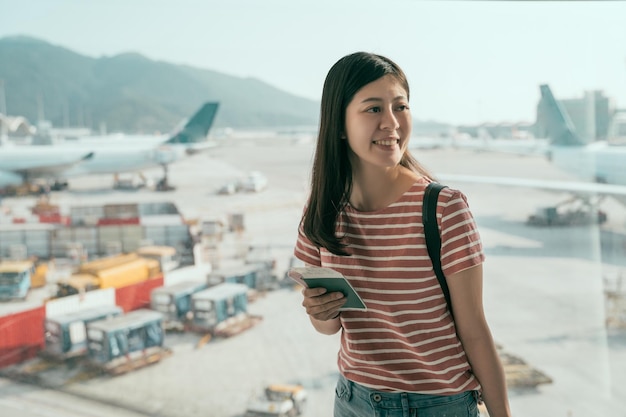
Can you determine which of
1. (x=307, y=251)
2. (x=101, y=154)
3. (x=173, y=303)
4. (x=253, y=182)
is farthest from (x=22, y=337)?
(x=307, y=251)

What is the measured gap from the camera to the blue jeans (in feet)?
2.07

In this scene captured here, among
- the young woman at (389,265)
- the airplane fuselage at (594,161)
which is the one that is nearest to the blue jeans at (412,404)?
the young woman at (389,265)

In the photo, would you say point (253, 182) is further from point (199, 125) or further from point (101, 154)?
point (101, 154)

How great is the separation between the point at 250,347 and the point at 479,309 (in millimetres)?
3269

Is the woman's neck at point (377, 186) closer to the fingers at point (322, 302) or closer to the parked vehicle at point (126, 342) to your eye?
the fingers at point (322, 302)

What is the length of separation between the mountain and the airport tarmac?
0.26 metres

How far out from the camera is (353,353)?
0.67m

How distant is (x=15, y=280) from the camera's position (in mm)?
3535

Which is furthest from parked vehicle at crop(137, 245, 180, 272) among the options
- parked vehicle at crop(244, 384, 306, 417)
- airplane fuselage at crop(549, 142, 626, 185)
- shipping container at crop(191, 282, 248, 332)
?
airplane fuselage at crop(549, 142, 626, 185)

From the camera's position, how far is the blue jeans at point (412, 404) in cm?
63

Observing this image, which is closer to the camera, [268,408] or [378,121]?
[378,121]

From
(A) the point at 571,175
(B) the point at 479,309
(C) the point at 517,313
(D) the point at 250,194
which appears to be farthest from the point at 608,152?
(B) the point at 479,309

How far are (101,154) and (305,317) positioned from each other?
6.22ft

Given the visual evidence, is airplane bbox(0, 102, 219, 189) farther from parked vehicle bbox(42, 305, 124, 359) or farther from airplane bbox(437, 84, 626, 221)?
airplane bbox(437, 84, 626, 221)
